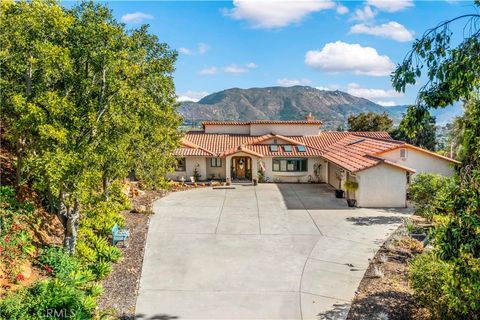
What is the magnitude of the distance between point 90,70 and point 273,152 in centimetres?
2220

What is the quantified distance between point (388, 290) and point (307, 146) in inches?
921

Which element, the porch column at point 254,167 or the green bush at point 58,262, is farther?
the porch column at point 254,167

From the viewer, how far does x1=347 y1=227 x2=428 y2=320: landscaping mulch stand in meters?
9.92

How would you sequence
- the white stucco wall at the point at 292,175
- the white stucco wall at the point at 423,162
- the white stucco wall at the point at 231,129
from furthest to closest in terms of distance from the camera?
the white stucco wall at the point at 231,129 < the white stucco wall at the point at 292,175 < the white stucco wall at the point at 423,162

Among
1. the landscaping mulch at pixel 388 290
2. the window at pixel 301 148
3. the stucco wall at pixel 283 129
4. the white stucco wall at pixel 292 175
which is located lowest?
the landscaping mulch at pixel 388 290

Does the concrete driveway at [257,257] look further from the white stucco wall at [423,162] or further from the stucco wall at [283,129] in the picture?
the stucco wall at [283,129]

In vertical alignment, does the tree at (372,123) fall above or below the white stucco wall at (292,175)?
above

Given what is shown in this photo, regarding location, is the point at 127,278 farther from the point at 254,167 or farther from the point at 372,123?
the point at 372,123

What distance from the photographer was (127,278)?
40.4ft

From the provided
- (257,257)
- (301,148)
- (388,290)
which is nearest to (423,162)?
(301,148)

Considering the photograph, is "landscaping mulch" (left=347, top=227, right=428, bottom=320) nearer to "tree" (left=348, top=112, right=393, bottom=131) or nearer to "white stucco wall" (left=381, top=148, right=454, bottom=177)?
"white stucco wall" (left=381, top=148, right=454, bottom=177)

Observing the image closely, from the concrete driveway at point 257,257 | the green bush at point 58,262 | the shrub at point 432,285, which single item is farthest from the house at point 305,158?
the green bush at point 58,262

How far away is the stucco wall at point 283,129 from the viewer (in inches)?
1439

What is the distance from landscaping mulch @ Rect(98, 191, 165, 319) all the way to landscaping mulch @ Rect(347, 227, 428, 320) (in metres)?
6.62
